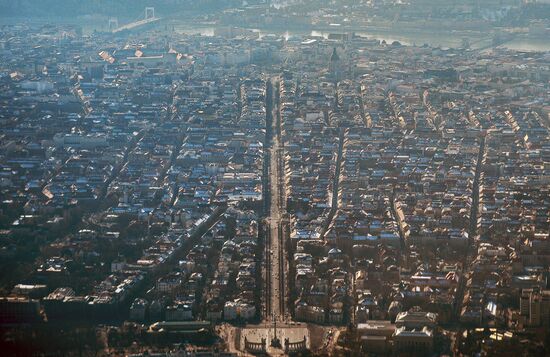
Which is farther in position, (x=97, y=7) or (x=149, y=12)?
(x=97, y=7)

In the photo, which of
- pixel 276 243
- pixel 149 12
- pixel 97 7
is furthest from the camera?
pixel 97 7

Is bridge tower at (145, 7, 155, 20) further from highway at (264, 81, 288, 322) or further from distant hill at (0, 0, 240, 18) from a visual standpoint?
highway at (264, 81, 288, 322)

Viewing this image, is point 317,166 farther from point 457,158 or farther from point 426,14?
point 426,14

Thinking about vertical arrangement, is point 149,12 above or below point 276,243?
below

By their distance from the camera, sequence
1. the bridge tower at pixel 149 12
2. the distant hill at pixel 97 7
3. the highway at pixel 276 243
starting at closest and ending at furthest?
the highway at pixel 276 243, the bridge tower at pixel 149 12, the distant hill at pixel 97 7

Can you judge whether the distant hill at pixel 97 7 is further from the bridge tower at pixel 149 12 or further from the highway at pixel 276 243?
the highway at pixel 276 243

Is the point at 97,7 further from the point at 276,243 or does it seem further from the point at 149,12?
the point at 276,243

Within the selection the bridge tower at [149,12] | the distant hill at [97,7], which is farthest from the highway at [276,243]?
the distant hill at [97,7]

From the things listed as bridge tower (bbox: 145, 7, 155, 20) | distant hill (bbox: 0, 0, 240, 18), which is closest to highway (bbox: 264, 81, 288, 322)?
bridge tower (bbox: 145, 7, 155, 20)

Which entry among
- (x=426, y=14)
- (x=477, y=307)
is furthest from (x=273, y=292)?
(x=426, y=14)

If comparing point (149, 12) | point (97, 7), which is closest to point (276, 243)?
point (149, 12)
